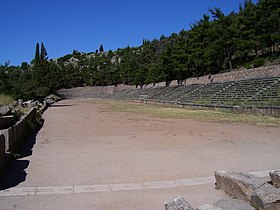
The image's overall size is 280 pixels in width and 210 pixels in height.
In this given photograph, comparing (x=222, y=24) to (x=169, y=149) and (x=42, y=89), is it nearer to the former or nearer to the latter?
(x=42, y=89)

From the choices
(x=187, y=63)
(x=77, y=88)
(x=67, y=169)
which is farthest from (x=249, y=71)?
(x=77, y=88)

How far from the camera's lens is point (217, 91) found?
1608 inches

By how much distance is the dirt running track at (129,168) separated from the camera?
5828 millimetres

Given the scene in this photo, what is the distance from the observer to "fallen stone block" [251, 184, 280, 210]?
4332mm

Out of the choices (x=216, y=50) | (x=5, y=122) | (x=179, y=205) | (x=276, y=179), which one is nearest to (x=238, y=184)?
(x=276, y=179)

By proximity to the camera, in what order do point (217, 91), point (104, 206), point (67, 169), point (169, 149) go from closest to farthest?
point (104, 206) → point (67, 169) → point (169, 149) → point (217, 91)

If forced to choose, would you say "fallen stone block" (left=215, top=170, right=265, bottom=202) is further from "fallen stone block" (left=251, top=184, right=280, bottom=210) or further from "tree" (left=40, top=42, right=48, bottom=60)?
"tree" (left=40, top=42, right=48, bottom=60)

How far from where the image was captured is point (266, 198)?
441 cm

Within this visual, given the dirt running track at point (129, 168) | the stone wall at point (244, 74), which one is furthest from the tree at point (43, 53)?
the dirt running track at point (129, 168)

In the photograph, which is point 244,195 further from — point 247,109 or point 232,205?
point 247,109

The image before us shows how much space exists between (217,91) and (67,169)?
3493cm

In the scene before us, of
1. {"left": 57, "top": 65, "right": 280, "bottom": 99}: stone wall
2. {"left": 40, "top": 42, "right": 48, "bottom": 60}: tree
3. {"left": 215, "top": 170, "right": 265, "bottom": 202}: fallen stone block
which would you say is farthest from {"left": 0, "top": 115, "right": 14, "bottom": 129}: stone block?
{"left": 40, "top": 42, "right": 48, "bottom": 60}: tree

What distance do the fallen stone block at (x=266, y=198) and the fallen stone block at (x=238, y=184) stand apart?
264 millimetres

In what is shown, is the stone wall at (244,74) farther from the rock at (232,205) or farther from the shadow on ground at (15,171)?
the rock at (232,205)
